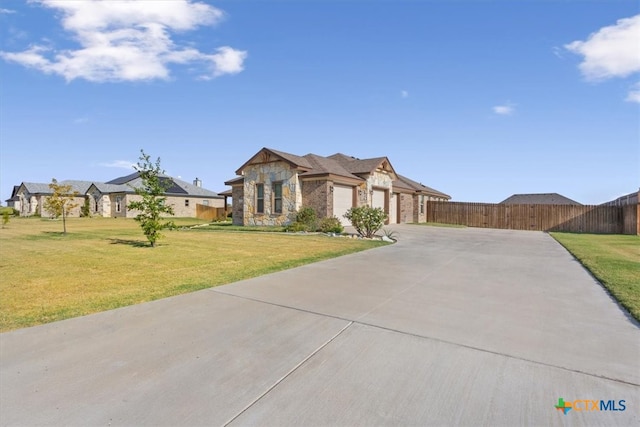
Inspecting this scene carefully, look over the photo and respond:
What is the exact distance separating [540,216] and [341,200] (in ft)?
54.2

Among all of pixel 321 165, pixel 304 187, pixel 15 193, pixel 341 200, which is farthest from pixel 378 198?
pixel 15 193

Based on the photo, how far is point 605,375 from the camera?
2.82 meters

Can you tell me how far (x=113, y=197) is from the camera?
40.0 metres

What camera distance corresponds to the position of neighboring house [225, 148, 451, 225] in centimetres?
1944

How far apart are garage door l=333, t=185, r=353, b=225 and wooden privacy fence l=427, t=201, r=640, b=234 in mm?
12104

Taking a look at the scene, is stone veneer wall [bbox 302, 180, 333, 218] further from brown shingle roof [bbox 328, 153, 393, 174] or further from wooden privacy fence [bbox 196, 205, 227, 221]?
wooden privacy fence [bbox 196, 205, 227, 221]

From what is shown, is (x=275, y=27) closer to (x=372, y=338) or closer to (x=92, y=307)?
(x=92, y=307)

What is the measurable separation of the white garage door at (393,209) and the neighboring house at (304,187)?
79 millimetres

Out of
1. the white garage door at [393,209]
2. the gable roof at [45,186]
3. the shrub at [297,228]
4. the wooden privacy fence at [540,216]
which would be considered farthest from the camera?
the gable roof at [45,186]

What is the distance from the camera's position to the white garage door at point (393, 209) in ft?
81.1

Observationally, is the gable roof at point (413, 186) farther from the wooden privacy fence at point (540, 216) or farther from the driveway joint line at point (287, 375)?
the driveway joint line at point (287, 375)

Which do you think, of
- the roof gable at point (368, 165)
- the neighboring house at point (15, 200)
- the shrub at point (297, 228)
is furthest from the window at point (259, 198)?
the neighboring house at point (15, 200)

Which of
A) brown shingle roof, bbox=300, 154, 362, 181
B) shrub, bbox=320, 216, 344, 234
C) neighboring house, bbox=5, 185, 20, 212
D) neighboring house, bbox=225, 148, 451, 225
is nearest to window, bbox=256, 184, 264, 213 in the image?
neighboring house, bbox=225, 148, 451, 225

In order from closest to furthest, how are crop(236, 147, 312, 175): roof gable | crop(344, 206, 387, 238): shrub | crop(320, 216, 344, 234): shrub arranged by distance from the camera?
crop(344, 206, 387, 238): shrub < crop(320, 216, 344, 234): shrub < crop(236, 147, 312, 175): roof gable
